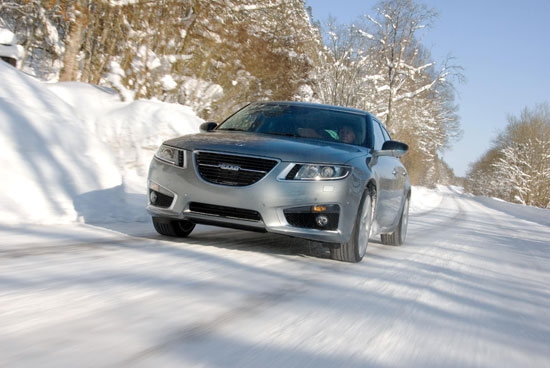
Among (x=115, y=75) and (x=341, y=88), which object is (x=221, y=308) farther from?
(x=341, y=88)

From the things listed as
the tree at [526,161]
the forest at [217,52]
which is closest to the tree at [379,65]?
the forest at [217,52]

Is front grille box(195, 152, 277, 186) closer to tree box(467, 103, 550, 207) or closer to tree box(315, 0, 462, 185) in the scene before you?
tree box(315, 0, 462, 185)

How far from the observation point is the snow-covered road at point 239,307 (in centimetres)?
238

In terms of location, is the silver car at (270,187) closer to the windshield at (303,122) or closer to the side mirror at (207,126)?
the windshield at (303,122)

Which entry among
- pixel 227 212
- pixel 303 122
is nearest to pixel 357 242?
pixel 227 212

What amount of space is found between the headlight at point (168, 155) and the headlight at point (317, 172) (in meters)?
1.00

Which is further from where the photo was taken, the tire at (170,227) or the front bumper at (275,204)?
the tire at (170,227)

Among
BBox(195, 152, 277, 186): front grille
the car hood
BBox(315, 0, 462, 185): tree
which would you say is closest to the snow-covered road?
BBox(195, 152, 277, 186): front grille

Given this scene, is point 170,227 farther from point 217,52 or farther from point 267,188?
point 217,52

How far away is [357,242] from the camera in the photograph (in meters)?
5.16

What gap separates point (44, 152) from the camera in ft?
21.8

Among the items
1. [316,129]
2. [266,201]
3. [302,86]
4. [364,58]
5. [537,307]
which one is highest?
[364,58]

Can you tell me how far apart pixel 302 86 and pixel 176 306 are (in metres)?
17.5

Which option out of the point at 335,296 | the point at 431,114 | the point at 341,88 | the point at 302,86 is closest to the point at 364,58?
the point at 341,88
